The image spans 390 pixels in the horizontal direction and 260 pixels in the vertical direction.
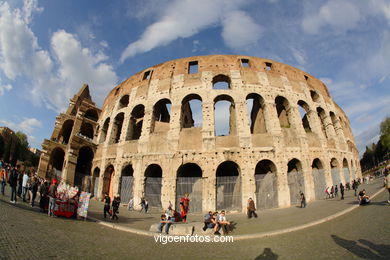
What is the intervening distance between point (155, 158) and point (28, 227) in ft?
28.5

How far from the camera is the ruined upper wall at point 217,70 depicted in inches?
629

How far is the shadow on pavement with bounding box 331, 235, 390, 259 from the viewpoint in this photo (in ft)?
12.8

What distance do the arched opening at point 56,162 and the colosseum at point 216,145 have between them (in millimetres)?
152

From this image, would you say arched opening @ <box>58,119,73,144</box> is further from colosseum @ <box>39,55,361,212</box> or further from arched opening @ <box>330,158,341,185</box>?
arched opening @ <box>330,158,341,185</box>

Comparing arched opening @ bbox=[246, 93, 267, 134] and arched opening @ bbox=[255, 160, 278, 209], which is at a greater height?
arched opening @ bbox=[246, 93, 267, 134]

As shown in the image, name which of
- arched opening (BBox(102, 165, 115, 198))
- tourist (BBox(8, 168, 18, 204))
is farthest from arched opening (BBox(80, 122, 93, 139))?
tourist (BBox(8, 168, 18, 204))

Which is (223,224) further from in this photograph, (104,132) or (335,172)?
(104,132)

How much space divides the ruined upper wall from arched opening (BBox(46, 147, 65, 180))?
10.2m

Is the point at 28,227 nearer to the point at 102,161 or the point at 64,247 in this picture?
the point at 64,247

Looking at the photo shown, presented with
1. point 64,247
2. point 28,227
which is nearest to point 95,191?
point 28,227

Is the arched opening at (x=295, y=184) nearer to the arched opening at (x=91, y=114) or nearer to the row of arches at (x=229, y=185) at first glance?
the row of arches at (x=229, y=185)

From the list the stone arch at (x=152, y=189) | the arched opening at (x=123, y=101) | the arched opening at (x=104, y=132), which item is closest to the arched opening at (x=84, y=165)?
the arched opening at (x=104, y=132)

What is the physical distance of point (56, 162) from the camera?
21.1m

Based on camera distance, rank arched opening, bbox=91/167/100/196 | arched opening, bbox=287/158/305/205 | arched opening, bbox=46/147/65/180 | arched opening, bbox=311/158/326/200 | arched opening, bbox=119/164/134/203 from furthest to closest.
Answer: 1. arched opening, bbox=46/147/65/180
2. arched opening, bbox=91/167/100/196
3. arched opening, bbox=311/158/326/200
4. arched opening, bbox=119/164/134/203
5. arched opening, bbox=287/158/305/205
